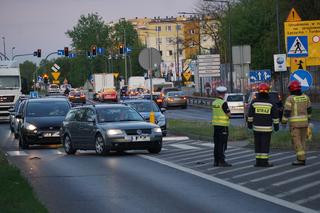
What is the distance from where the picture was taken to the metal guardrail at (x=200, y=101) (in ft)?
236

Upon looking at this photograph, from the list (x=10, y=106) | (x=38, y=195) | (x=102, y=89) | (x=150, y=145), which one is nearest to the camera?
(x=38, y=195)

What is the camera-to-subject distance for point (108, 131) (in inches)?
837

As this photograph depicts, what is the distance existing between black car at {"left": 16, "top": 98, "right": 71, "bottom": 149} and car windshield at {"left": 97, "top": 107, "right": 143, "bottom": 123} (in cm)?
471

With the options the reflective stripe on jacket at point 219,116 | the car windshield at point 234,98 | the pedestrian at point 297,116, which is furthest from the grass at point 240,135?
the car windshield at point 234,98

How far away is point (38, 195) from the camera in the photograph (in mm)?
13203

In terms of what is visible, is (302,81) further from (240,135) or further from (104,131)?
(104,131)

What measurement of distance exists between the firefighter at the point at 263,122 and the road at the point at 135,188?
1.39 m

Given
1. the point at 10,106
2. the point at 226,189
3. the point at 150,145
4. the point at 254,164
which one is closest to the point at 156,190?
the point at 226,189

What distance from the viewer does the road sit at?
1163 cm

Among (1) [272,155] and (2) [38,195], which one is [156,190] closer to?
(2) [38,195]

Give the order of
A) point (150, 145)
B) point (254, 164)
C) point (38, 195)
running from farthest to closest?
1. point (150, 145)
2. point (254, 164)
3. point (38, 195)

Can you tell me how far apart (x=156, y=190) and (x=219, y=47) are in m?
83.8

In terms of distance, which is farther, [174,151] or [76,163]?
[174,151]

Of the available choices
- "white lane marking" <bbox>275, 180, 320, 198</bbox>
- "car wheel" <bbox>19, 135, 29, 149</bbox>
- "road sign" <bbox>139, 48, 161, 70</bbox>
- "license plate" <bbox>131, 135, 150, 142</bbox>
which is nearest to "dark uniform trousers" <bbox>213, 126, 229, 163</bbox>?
"white lane marking" <bbox>275, 180, 320, 198</bbox>
